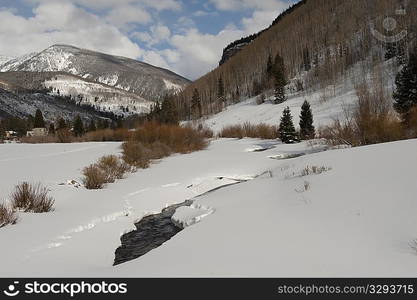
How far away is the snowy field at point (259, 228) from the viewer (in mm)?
4414

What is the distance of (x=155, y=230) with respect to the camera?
8.57 meters

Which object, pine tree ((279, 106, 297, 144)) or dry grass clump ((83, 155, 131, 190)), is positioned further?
pine tree ((279, 106, 297, 144))

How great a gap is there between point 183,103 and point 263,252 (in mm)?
73634

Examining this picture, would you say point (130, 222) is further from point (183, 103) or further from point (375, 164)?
point (183, 103)

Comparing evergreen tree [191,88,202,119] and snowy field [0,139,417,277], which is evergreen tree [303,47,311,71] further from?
snowy field [0,139,417,277]

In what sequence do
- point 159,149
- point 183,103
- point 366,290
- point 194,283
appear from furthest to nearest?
point 183,103, point 159,149, point 194,283, point 366,290

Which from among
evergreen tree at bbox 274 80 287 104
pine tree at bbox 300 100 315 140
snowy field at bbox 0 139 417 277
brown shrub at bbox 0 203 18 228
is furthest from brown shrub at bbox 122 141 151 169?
evergreen tree at bbox 274 80 287 104

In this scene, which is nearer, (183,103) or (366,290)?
(366,290)

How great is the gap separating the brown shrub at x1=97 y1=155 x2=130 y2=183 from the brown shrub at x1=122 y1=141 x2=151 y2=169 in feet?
4.56

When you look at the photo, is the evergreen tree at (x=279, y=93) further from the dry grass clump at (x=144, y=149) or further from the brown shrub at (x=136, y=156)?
the brown shrub at (x=136, y=156)

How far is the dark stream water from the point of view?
698 cm

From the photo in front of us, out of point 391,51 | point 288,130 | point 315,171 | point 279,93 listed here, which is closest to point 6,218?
point 315,171

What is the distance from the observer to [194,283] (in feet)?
13.2

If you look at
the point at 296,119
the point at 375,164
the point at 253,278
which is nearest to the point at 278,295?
the point at 253,278
